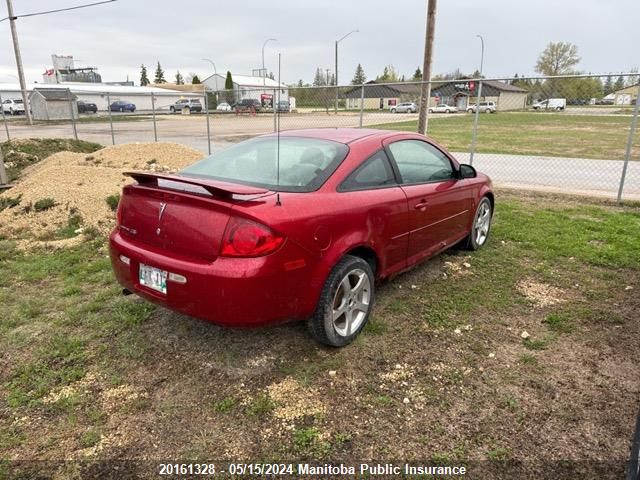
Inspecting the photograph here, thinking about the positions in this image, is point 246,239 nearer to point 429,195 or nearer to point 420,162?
point 429,195

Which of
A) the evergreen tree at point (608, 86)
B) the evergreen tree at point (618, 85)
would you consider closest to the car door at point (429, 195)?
the evergreen tree at point (608, 86)

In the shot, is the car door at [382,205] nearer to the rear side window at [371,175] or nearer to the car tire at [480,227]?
the rear side window at [371,175]

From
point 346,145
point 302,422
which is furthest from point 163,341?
point 346,145

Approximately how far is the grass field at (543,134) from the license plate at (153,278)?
10.5 metres

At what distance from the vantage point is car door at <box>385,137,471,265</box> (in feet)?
13.0

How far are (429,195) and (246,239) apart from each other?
2.05m

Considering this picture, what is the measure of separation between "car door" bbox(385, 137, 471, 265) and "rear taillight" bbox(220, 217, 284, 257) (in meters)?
1.56

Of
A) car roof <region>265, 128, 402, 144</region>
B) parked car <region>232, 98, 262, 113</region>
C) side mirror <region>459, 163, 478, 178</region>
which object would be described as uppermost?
parked car <region>232, 98, 262, 113</region>

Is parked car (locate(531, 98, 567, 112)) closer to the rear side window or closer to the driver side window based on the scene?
the driver side window

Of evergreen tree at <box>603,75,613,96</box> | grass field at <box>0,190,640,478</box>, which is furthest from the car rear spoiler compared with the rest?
evergreen tree at <box>603,75,613,96</box>

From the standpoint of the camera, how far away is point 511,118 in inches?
510

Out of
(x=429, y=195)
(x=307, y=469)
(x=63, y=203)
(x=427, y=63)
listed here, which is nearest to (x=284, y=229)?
(x=307, y=469)

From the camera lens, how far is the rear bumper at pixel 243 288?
267cm

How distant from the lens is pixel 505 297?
4230 mm
